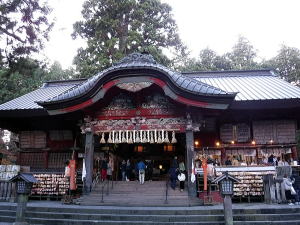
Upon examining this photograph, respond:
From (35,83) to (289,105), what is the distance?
2869 cm

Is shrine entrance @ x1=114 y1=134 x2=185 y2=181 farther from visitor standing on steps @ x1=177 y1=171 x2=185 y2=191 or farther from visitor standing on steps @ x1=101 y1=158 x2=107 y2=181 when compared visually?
visitor standing on steps @ x1=177 y1=171 x2=185 y2=191

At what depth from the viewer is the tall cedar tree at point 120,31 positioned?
28031 millimetres

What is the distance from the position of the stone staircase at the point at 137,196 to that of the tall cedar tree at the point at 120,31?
49.6 feet

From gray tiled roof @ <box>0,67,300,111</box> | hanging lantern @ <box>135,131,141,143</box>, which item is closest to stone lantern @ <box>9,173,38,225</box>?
hanging lantern @ <box>135,131,141,143</box>

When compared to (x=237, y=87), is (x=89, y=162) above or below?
below

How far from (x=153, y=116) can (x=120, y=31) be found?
1674 cm

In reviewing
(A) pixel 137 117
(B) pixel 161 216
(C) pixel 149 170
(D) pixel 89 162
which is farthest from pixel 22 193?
(C) pixel 149 170

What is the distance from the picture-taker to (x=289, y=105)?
14703 millimetres

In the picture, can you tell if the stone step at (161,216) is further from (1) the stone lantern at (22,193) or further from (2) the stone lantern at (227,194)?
(1) the stone lantern at (22,193)

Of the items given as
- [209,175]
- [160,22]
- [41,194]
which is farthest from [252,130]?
[160,22]

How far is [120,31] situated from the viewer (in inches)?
1150

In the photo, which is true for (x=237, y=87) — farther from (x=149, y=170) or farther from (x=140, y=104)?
(x=149, y=170)

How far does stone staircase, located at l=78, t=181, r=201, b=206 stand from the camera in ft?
41.3

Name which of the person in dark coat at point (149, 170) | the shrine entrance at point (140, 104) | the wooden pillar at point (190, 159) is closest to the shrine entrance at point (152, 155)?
the person in dark coat at point (149, 170)
